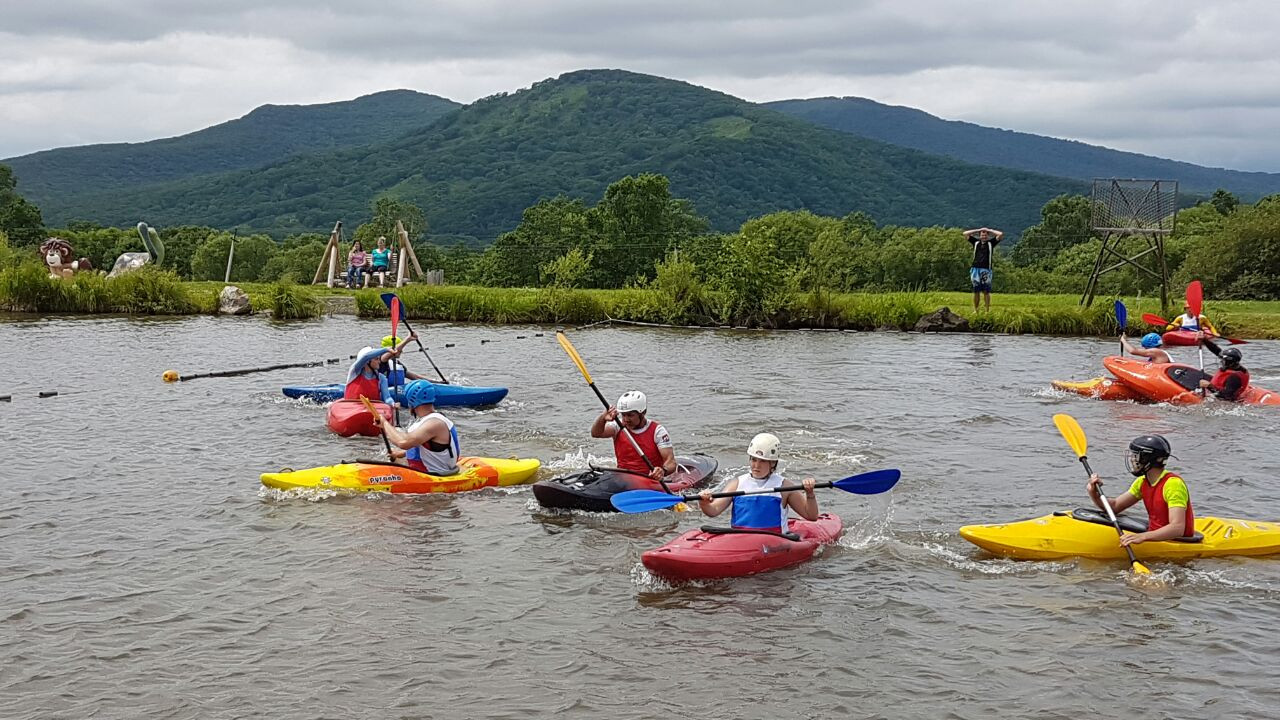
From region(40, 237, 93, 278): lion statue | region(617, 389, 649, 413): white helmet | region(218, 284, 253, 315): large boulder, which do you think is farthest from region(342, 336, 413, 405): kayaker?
region(40, 237, 93, 278): lion statue

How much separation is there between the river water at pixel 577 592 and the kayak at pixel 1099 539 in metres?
0.15

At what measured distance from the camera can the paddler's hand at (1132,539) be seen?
9695 millimetres

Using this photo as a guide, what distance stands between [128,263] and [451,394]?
2199cm

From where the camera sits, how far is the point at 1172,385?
706 inches

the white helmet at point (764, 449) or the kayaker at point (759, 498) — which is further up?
the white helmet at point (764, 449)

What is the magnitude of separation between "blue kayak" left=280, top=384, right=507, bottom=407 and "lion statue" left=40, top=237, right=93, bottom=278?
18.4m

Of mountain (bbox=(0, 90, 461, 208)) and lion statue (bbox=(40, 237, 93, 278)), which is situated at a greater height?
mountain (bbox=(0, 90, 461, 208))

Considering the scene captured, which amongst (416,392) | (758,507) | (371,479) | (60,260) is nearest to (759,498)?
(758,507)

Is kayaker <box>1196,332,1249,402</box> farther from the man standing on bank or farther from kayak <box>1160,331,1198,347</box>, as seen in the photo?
the man standing on bank

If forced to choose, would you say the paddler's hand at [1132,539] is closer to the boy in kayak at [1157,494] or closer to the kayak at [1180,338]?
the boy in kayak at [1157,494]

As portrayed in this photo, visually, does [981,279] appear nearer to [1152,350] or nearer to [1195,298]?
[1195,298]

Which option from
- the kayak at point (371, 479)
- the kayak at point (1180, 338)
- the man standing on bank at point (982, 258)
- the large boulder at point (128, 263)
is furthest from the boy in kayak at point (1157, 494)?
the large boulder at point (128, 263)

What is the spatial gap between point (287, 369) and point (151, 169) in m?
161

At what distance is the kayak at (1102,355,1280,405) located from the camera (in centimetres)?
1759
